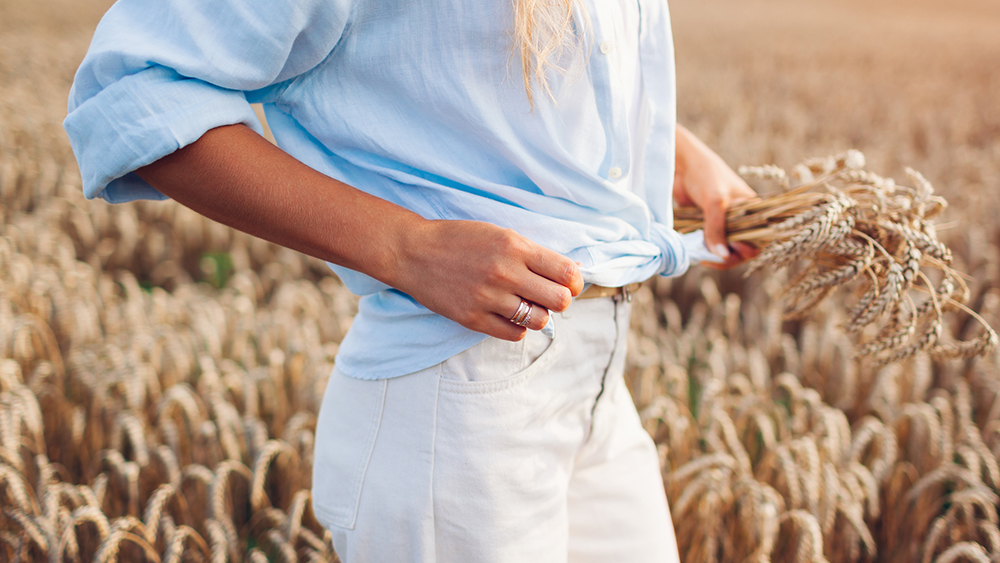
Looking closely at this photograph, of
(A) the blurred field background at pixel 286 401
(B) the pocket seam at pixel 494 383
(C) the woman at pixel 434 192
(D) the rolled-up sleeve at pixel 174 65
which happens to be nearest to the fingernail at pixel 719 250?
(C) the woman at pixel 434 192

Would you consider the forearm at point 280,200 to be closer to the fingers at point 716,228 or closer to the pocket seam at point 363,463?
the pocket seam at point 363,463

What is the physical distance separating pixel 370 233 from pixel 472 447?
0.29m

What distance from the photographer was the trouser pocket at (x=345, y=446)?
34.4 inches

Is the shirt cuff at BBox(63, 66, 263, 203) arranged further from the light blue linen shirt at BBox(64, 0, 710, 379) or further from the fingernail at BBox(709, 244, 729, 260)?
the fingernail at BBox(709, 244, 729, 260)

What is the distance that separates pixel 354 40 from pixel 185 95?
0.19 metres

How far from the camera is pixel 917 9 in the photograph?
809 inches

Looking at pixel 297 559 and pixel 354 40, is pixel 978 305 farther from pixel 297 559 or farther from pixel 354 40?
pixel 354 40

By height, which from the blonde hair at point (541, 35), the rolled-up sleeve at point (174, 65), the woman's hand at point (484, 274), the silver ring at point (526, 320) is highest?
the blonde hair at point (541, 35)

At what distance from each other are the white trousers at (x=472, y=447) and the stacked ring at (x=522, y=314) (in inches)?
3.6

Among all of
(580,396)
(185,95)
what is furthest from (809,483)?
(185,95)

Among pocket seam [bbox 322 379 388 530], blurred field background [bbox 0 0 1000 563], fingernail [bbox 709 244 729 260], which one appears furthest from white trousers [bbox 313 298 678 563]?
blurred field background [bbox 0 0 1000 563]

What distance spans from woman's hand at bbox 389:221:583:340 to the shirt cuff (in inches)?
9.9

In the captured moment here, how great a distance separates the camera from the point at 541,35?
0.77 m

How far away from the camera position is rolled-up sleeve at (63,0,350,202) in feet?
2.31
